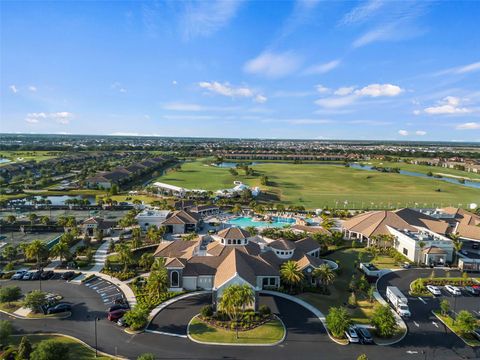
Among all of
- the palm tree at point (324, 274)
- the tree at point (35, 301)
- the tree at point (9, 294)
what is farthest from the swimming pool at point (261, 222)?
the tree at point (9, 294)

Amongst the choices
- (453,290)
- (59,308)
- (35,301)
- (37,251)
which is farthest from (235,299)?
(453,290)

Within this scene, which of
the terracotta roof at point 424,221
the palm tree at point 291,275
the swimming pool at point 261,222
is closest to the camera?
the palm tree at point 291,275

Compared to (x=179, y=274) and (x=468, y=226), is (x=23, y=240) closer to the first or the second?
(x=179, y=274)

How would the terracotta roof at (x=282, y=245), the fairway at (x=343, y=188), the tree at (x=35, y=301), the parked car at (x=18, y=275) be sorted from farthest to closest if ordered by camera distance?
the fairway at (x=343, y=188), the terracotta roof at (x=282, y=245), the parked car at (x=18, y=275), the tree at (x=35, y=301)

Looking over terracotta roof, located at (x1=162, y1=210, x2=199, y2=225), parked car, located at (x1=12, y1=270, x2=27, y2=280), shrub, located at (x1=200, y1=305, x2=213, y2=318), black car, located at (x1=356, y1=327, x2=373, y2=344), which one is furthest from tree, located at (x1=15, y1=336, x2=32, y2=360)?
terracotta roof, located at (x1=162, y1=210, x2=199, y2=225)

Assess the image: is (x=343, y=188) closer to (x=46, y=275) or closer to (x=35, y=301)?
(x=46, y=275)

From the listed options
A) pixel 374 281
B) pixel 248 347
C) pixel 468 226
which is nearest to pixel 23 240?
pixel 248 347

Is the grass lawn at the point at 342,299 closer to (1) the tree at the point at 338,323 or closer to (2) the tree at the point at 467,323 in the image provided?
(1) the tree at the point at 338,323
